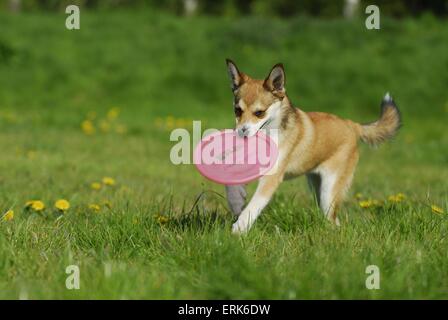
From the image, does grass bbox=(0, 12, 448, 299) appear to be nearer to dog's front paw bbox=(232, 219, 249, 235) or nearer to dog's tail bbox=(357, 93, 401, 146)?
dog's front paw bbox=(232, 219, 249, 235)

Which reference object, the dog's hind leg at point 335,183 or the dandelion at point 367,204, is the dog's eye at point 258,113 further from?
the dandelion at point 367,204

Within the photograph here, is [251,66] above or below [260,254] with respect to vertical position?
above

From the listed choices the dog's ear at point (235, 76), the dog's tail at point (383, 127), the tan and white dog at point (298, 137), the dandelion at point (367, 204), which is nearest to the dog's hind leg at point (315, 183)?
the tan and white dog at point (298, 137)

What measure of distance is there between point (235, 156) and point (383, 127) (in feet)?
6.17

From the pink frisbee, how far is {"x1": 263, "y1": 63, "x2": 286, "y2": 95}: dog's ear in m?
0.37

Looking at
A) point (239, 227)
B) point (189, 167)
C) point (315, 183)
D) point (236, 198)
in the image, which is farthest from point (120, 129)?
point (239, 227)

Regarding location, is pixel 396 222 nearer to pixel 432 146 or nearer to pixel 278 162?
pixel 278 162

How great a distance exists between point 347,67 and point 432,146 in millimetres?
5366

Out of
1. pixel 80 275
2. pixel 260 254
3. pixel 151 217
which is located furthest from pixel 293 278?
pixel 151 217

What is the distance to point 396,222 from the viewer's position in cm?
520

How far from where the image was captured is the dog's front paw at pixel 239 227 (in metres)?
4.91

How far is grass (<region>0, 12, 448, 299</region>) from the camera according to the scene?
4074 mm

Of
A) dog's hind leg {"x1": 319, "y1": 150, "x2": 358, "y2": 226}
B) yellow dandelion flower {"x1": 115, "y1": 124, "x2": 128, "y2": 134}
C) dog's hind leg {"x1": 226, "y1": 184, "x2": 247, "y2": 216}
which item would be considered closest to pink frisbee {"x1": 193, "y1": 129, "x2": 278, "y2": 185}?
dog's hind leg {"x1": 226, "y1": 184, "x2": 247, "y2": 216}

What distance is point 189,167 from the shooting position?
1055 cm
